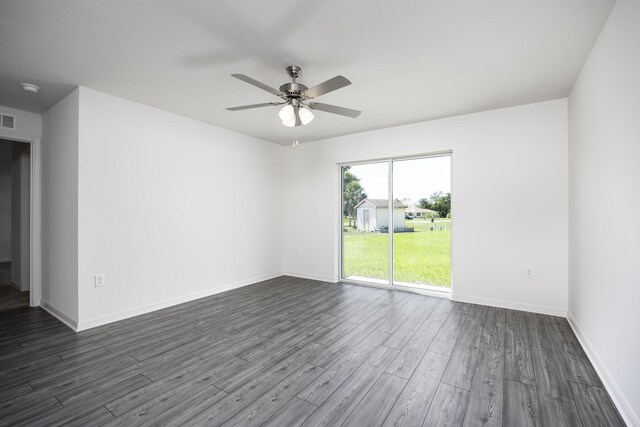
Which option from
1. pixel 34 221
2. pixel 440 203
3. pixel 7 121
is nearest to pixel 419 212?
pixel 440 203

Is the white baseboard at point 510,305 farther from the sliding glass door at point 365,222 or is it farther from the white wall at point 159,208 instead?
the white wall at point 159,208

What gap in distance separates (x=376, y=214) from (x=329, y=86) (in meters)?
3.00

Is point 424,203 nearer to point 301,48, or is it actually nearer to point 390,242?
point 390,242

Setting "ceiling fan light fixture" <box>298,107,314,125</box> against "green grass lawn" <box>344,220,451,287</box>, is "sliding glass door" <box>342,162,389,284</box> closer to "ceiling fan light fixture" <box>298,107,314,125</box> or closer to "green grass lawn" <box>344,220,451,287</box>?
"green grass lawn" <box>344,220,451,287</box>

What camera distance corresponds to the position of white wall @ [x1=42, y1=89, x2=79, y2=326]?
9.91 feet

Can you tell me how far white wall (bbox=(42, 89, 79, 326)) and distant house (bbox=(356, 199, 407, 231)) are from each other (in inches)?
153

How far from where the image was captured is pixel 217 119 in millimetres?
4043

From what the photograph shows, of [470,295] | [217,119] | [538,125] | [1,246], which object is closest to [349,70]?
[217,119]

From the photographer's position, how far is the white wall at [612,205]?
1610 millimetres

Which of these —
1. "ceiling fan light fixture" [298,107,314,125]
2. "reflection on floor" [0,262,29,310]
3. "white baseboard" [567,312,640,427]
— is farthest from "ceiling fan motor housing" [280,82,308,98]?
"reflection on floor" [0,262,29,310]

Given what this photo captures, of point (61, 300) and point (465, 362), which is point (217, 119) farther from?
point (465, 362)

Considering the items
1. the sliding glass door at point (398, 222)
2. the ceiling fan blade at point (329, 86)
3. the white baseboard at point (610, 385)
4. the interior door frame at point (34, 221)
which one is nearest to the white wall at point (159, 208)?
the interior door frame at point (34, 221)

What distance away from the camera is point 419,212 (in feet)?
14.5

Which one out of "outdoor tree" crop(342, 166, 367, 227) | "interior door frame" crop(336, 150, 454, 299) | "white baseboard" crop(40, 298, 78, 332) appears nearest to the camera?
"white baseboard" crop(40, 298, 78, 332)
